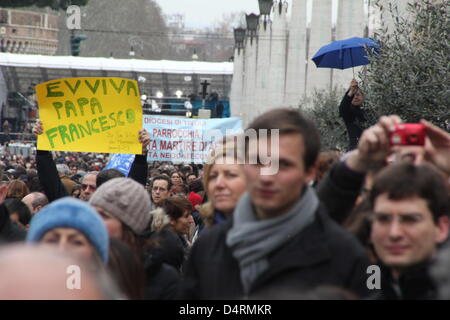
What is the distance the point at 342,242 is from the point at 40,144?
518 cm

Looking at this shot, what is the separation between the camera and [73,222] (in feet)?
11.4

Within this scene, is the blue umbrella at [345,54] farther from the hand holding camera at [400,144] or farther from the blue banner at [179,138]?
the hand holding camera at [400,144]

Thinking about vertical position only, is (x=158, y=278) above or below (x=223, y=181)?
below

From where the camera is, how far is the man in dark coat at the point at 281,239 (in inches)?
139

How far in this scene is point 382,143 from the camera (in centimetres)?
363

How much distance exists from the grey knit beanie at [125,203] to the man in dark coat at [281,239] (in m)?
1.25

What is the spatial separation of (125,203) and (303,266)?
1.68 metres

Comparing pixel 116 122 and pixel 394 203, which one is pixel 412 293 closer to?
pixel 394 203

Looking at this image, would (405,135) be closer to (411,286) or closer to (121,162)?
(411,286)

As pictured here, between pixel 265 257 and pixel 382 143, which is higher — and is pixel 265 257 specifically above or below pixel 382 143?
below

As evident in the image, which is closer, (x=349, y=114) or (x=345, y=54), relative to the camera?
(x=349, y=114)

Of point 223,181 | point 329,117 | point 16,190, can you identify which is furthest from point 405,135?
point 329,117

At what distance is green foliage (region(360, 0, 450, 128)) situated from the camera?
1139 cm
